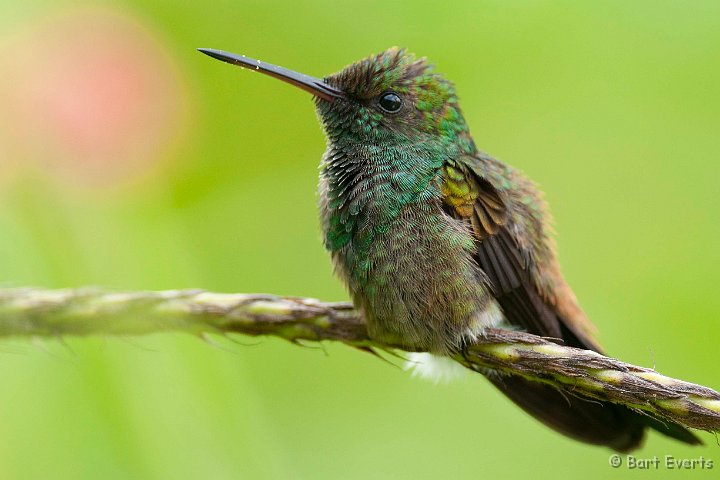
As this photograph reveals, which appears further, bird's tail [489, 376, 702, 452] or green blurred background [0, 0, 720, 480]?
green blurred background [0, 0, 720, 480]

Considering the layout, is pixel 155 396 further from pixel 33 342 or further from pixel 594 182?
pixel 594 182

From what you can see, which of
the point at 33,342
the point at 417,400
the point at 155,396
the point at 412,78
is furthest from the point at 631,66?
the point at 33,342

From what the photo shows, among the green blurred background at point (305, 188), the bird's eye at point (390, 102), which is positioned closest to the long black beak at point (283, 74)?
the bird's eye at point (390, 102)

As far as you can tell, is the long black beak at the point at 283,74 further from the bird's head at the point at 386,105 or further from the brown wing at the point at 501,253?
the brown wing at the point at 501,253

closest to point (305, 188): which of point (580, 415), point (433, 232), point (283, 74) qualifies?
point (283, 74)

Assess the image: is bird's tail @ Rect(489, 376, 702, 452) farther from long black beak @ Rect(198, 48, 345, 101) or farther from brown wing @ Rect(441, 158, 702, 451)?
long black beak @ Rect(198, 48, 345, 101)

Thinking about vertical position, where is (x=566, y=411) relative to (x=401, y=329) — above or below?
below

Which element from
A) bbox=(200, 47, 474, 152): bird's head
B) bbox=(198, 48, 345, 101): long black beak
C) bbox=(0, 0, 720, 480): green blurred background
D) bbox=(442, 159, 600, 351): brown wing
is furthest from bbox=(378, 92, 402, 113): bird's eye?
bbox=(0, 0, 720, 480): green blurred background
